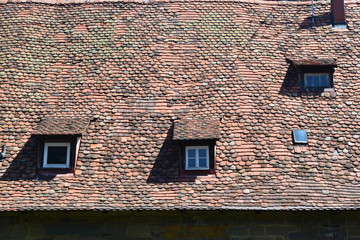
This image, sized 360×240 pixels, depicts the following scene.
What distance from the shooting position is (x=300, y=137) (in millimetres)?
13922

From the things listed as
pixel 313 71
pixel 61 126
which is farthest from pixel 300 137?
pixel 61 126

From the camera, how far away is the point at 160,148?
13.9m

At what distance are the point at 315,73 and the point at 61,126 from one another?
20.5 feet

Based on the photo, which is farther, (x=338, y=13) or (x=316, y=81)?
(x=338, y=13)

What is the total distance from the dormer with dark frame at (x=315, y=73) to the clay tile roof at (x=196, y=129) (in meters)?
2.71

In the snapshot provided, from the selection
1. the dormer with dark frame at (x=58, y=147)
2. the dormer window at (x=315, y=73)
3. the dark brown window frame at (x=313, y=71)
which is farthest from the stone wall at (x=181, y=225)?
the dormer window at (x=315, y=73)

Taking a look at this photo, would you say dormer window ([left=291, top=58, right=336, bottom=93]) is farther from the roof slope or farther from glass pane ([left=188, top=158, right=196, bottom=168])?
glass pane ([left=188, top=158, right=196, bottom=168])

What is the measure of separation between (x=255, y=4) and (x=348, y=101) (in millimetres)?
4644

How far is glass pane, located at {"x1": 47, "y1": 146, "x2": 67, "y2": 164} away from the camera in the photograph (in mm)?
13711

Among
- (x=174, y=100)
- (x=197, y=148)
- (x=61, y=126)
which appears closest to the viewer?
(x=197, y=148)

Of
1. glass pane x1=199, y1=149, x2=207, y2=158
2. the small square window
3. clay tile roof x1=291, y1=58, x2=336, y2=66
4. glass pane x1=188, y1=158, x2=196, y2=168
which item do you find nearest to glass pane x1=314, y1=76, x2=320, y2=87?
clay tile roof x1=291, y1=58, x2=336, y2=66

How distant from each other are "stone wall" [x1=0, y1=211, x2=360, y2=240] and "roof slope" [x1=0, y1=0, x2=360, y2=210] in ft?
1.46

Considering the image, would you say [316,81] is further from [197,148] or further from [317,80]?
[197,148]

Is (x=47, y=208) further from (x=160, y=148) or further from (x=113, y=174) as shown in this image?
(x=160, y=148)
